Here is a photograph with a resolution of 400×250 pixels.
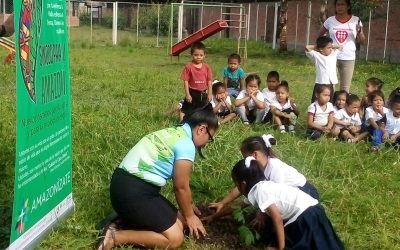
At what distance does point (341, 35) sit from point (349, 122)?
3.86 feet

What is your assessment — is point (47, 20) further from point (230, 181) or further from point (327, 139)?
point (327, 139)

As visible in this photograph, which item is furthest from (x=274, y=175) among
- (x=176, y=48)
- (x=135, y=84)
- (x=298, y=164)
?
(x=176, y=48)

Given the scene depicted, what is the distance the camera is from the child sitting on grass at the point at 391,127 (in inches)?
278

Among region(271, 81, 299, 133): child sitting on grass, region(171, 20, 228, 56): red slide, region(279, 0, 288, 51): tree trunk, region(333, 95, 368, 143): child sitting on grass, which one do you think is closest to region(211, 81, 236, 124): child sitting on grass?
region(271, 81, 299, 133): child sitting on grass

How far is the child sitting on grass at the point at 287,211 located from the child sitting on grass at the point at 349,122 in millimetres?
3335

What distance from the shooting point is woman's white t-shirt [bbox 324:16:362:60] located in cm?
805

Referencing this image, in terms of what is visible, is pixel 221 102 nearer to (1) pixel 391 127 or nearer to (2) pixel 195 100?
(2) pixel 195 100

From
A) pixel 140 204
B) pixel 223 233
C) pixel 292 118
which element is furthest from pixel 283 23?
→ pixel 140 204

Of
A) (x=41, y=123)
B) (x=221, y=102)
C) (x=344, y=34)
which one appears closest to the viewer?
(x=41, y=123)

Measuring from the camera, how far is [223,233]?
460 cm

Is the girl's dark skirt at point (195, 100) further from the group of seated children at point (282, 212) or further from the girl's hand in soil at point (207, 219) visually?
the group of seated children at point (282, 212)

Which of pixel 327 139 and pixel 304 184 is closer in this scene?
pixel 304 184

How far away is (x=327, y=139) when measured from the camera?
23.7ft

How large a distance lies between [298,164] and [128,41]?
2208 cm
